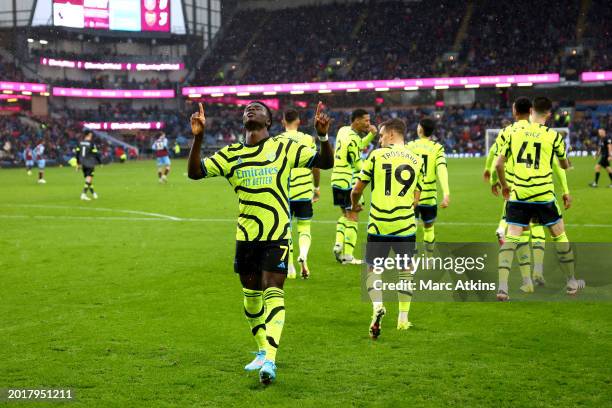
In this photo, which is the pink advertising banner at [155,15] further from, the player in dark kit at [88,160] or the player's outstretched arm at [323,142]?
the player's outstretched arm at [323,142]

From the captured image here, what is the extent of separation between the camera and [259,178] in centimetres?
588

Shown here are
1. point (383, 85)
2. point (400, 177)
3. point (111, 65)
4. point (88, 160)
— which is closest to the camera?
point (400, 177)

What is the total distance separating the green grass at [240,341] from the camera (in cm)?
557

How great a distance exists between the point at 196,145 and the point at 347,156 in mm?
5461

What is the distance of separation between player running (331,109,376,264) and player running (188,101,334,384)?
4.70 m

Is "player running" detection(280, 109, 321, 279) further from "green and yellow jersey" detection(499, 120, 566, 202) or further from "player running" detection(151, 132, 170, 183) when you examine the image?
"player running" detection(151, 132, 170, 183)

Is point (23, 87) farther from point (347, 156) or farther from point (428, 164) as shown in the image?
point (428, 164)

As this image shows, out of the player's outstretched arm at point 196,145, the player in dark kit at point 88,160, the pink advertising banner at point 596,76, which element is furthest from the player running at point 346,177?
the pink advertising banner at point 596,76

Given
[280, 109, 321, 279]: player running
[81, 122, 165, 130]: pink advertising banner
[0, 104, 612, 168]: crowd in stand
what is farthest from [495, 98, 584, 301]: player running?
[81, 122, 165, 130]: pink advertising banner

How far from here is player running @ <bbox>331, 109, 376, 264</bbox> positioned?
1093 centimetres

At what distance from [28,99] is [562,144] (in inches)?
2574

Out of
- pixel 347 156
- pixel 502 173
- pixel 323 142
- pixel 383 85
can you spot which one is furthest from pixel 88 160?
pixel 383 85

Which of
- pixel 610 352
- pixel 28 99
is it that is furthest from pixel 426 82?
pixel 610 352

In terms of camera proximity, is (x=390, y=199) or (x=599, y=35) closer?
(x=390, y=199)
